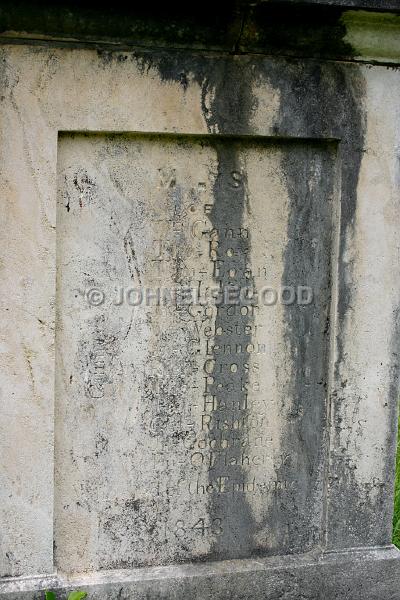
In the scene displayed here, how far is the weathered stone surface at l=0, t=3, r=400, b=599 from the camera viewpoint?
2.83 m

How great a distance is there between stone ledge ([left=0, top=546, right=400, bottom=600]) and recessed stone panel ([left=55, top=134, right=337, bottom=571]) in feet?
0.23

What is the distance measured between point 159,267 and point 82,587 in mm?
1335

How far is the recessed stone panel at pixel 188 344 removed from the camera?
2.95m

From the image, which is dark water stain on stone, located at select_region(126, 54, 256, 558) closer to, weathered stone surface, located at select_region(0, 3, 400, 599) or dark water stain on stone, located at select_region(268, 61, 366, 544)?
weathered stone surface, located at select_region(0, 3, 400, 599)

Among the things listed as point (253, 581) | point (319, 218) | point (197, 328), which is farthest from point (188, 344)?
point (253, 581)

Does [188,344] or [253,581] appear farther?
[253,581]

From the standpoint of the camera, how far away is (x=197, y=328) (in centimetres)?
309

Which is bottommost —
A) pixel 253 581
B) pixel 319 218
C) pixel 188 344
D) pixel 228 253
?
pixel 253 581

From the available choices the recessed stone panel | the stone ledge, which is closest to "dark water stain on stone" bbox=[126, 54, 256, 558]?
the recessed stone panel

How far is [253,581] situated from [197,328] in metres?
1.12

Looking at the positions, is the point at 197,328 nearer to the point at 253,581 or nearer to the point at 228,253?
the point at 228,253

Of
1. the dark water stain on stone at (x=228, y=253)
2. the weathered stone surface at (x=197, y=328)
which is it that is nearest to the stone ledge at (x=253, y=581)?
the weathered stone surface at (x=197, y=328)

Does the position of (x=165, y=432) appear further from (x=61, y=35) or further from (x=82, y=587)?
(x=61, y=35)

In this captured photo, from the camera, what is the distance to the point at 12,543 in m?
2.98
